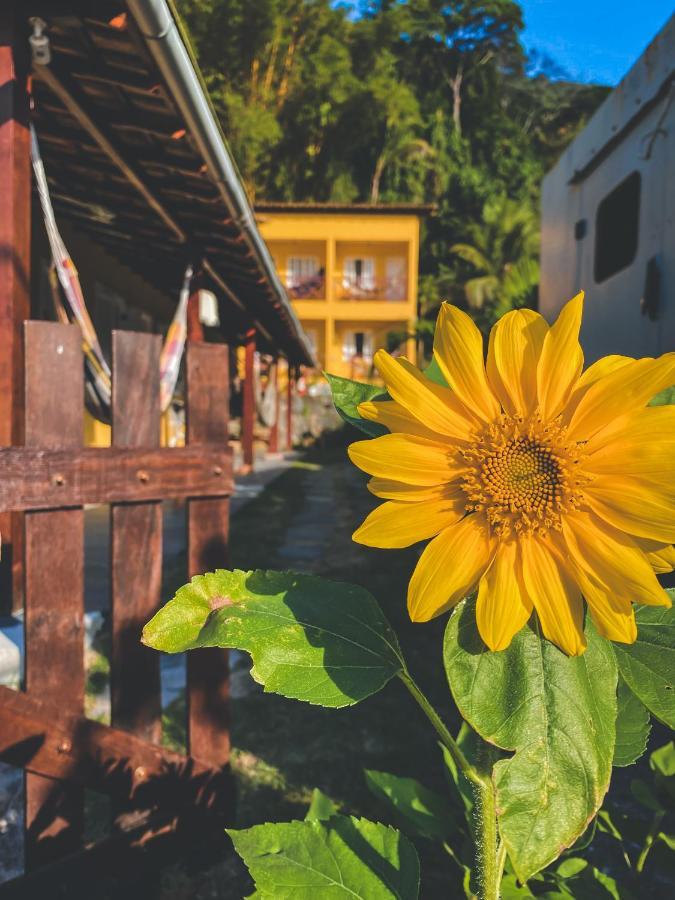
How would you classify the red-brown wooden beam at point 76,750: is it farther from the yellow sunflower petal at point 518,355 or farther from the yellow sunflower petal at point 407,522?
the yellow sunflower petal at point 518,355

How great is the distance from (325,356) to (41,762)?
23313mm

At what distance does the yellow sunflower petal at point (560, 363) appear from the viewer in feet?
2.12

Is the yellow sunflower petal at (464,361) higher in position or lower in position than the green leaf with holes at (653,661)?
higher

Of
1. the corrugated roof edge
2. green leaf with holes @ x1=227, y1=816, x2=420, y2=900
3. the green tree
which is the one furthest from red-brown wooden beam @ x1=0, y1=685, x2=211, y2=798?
the corrugated roof edge

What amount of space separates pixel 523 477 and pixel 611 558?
0.10m

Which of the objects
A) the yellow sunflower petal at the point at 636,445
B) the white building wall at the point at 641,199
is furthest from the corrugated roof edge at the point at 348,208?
the yellow sunflower petal at the point at 636,445

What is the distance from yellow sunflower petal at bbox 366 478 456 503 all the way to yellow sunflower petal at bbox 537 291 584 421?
121mm

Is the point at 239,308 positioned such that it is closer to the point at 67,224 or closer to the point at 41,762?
the point at 67,224

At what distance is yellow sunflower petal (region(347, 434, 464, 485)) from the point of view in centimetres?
66

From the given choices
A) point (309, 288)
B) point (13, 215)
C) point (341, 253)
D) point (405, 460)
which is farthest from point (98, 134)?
point (341, 253)

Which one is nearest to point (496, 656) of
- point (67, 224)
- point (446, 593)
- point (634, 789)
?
point (446, 593)

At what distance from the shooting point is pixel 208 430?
1.83 metres

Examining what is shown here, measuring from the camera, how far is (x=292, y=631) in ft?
2.42

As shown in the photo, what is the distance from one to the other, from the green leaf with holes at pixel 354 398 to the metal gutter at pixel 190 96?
2.15 m
